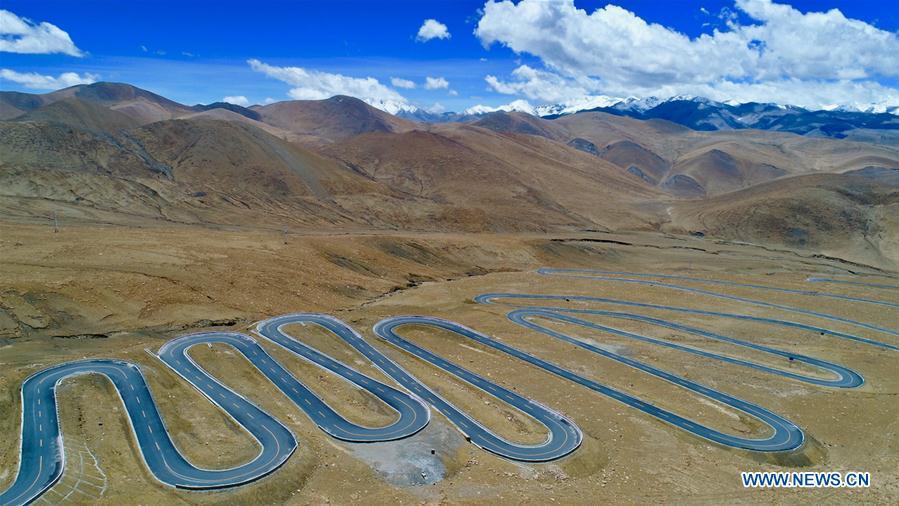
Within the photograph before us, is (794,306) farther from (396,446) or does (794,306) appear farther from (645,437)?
(396,446)

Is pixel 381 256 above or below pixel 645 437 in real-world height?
above

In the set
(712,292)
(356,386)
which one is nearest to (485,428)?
(356,386)

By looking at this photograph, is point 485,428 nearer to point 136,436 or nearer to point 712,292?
point 136,436

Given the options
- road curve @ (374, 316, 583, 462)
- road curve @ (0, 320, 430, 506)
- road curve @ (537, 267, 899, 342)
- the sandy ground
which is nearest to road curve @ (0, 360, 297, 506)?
road curve @ (0, 320, 430, 506)

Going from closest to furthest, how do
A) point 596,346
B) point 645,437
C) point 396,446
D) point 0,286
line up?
1. point 396,446
2. point 645,437
3. point 0,286
4. point 596,346

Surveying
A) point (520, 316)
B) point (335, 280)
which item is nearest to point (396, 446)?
point (520, 316)

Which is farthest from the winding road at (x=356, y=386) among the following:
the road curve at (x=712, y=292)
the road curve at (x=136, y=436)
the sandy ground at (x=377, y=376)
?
the road curve at (x=712, y=292)
